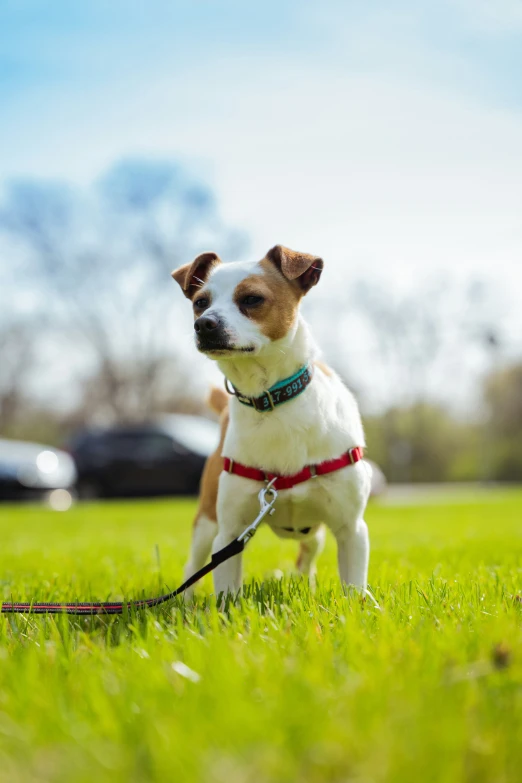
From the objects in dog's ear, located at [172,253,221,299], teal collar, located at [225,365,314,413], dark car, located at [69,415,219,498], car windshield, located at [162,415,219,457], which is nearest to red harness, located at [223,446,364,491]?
teal collar, located at [225,365,314,413]

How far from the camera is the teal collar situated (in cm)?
328

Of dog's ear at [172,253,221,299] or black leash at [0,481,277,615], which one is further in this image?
dog's ear at [172,253,221,299]

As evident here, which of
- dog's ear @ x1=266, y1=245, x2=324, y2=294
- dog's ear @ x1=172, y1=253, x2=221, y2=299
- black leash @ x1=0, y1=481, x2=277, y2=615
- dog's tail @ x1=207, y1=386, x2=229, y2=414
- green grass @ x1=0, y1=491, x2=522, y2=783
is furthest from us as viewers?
dog's tail @ x1=207, y1=386, x2=229, y2=414

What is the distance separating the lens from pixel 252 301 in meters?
3.31

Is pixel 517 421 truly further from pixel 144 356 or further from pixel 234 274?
pixel 234 274

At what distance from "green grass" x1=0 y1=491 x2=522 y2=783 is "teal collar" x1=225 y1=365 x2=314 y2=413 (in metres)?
0.84

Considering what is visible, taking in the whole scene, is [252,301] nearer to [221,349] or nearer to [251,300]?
[251,300]

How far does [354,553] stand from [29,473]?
53.6 ft

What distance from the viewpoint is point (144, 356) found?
3388 cm

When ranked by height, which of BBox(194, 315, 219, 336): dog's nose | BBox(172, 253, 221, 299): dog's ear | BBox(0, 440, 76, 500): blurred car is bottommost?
BBox(0, 440, 76, 500): blurred car

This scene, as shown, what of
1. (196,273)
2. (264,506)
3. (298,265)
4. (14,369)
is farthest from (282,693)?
(14,369)

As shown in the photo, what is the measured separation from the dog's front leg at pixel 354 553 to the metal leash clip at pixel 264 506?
14.0 inches

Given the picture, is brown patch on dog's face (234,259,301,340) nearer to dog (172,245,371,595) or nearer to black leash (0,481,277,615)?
dog (172,245,371,595)

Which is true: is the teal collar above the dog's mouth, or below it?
below
